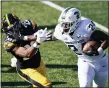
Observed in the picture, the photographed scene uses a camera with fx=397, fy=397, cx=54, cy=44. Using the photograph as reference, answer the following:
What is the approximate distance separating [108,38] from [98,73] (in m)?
0.80

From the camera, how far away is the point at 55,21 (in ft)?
53.6

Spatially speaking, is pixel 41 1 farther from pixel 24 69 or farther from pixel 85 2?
pixel 24 69

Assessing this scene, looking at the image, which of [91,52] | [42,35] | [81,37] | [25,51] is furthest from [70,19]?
[25,51]

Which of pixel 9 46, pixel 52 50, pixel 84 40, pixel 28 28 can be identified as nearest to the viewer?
pixel 84 40

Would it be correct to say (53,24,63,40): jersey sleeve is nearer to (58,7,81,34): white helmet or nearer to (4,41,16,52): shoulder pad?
(58,7,81,34): white helmet

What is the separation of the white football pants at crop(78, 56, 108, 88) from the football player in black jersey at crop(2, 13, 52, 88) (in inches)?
28.4

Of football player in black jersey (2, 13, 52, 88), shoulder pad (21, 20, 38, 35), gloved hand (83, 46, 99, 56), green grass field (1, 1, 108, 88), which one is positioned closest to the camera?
gloved hand (83, 46, 99, 56)

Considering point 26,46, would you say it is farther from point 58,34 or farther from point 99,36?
point 99,36

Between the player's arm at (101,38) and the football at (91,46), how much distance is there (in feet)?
0.27

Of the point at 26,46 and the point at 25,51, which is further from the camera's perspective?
the point at 26,46

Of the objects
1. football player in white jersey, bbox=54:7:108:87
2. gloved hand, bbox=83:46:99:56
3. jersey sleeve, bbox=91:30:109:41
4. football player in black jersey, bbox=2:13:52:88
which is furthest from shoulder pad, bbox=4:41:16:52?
jersey sleeve, bbox=91:30:109:41

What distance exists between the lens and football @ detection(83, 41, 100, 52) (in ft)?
25.6

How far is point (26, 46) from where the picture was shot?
8.54m

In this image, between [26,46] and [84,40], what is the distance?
1310mm
